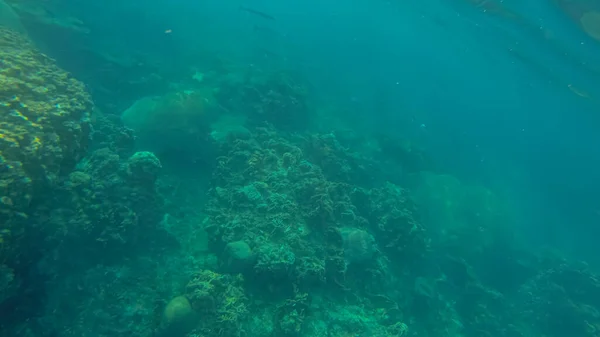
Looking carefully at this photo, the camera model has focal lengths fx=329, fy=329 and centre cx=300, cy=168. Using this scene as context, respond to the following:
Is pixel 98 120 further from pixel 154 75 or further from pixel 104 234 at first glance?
pixel 154 75

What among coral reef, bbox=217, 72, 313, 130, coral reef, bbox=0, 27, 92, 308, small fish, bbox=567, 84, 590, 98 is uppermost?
small fish, bbox=567, 84, 590, 98

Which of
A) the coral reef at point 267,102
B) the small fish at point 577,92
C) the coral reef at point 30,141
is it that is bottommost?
the coral reef at point 267,102

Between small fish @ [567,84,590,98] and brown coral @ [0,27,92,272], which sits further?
small fish @ [567,84,590,98]

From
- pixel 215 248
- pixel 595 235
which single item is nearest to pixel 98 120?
pixel 215 248

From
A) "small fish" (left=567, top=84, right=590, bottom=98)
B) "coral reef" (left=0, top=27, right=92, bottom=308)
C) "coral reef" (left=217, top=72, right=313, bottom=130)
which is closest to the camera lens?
"coral reef" (left=0, top=27, right=92, bottom=308)

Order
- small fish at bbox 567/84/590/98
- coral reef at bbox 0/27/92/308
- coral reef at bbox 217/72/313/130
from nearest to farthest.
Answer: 1. coral reef at bbox 0/27/92/308
2. coral reef at bbox 217/72/313/130
3. small fish at bbox 567/84/590/98

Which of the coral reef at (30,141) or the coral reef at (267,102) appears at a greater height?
the coral reef at (30,141)

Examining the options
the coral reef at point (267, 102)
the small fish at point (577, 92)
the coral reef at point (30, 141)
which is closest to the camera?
the coral reef at point (30, 141)

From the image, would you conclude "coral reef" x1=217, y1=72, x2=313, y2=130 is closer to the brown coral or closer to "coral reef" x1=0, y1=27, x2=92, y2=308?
the brown coral

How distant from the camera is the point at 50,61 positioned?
36.6 feet

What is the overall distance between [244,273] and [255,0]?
135425 millimetres

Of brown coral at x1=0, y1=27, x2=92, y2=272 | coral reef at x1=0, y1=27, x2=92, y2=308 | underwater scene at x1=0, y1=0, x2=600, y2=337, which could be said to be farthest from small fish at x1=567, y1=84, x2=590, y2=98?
coral reef at x1=0, y1=27, x2=92, y2=308

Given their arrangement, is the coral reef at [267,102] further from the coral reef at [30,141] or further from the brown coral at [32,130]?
the coral reef at [30,141]

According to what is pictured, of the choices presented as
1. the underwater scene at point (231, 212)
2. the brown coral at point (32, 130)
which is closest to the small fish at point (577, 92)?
the underwater scene at point (231, 212)
